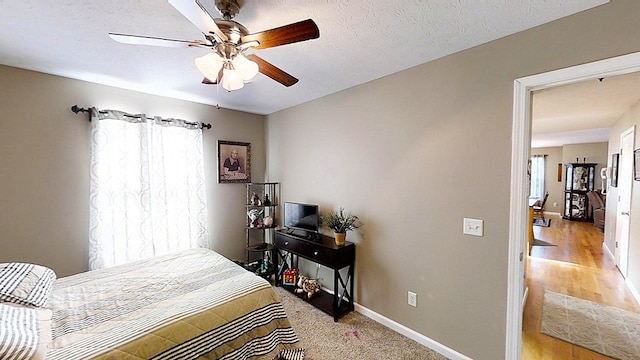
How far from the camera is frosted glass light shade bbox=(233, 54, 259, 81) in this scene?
1.37 m

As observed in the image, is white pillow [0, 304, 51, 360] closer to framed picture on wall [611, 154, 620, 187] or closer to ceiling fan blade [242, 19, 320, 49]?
ceiling fan blade [242, 19, 320, 49]

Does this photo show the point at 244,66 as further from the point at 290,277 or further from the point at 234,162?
the point at 290,277

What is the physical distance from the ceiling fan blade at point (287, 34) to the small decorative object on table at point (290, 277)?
8.78ft

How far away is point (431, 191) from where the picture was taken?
82.7 inches

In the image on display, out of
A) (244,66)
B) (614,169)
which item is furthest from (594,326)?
(244,66)

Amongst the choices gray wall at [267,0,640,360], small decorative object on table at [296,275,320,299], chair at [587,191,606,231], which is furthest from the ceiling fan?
chair at [587,191,606,231]

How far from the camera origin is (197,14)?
1102mm

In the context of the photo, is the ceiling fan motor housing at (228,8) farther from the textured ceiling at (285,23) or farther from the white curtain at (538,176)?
the white curtain at (538,176)

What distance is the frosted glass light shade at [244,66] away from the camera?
1.37 metres

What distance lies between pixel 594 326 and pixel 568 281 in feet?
3.93

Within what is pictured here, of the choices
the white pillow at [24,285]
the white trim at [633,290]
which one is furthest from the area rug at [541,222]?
the white pillow at [24,285]

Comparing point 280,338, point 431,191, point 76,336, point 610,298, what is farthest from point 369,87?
point 610,298

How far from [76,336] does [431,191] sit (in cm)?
246

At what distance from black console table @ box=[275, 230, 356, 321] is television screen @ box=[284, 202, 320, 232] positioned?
5.5 inches
